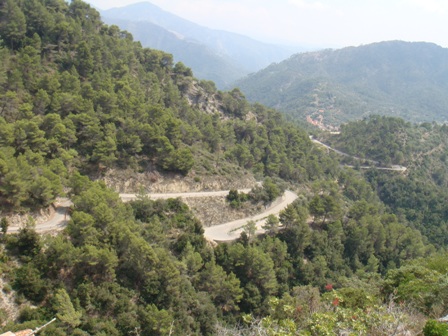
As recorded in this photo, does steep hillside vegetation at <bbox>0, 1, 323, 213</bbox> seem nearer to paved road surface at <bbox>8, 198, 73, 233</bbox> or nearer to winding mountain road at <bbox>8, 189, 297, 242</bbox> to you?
paved road surface at <bbox>8, 198, 73, 233</bbox>

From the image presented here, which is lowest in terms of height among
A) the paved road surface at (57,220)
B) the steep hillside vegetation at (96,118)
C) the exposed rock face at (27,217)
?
the paved road surface at (57,220)

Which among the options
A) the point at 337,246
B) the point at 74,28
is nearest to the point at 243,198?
the point at 337,246

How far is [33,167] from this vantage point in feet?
88.0

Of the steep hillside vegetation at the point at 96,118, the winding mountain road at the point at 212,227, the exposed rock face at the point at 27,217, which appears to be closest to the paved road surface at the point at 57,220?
the winding mountain road at the point at 212,227

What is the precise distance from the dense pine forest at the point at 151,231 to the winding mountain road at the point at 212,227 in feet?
4.28

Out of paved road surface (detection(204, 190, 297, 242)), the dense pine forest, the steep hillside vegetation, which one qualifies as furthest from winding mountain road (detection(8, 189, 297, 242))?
the steep hillside vegetation

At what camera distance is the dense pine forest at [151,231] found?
20.1 metres

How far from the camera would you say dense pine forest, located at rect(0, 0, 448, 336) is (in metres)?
20.1

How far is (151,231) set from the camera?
2952cm

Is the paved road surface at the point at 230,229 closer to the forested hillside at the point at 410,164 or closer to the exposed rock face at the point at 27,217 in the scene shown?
the exposed rock face at the point at 27,217

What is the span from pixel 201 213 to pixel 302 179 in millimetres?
25180

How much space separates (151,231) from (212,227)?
9.50 metres

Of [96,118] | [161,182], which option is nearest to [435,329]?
[161,182]

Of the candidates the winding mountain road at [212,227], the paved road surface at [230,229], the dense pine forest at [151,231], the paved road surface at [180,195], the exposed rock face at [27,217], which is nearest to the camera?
the dense pine forest at [151,231]
